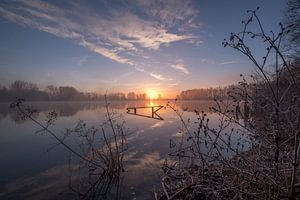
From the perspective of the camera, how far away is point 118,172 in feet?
32.6

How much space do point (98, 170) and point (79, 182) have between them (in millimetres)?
1294

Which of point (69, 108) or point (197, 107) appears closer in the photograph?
point (197, 107)

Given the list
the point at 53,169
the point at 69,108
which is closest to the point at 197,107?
the point at 69,108

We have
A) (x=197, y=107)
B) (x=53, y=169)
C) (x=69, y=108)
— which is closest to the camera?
(x=53, y=169)

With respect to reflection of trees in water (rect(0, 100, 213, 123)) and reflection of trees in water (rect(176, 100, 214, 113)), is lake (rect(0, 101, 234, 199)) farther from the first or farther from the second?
reflection of trees in water (rect(0, 100, 213, 123))

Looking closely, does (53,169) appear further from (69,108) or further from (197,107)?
(69,108)

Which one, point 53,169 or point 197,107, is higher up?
point 197,107

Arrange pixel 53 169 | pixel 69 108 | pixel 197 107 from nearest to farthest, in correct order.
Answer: pixel 53 169 → pixel 197 107 → pixel 69 108

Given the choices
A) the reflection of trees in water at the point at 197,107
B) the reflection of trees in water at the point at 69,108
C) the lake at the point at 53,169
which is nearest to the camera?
the lake at the point at 53,169

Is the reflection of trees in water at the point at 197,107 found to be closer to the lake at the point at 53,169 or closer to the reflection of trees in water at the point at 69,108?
the reflection of trees in water at the point at 69,108

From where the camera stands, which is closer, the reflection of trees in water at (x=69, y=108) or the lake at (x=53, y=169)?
the lake at (x=53, y=169)

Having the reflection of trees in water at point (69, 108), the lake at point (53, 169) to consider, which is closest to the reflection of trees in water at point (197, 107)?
the reflection of trees in water at point (69, 108)

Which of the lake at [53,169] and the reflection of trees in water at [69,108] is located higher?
the reflection of trees in water at [69,108]

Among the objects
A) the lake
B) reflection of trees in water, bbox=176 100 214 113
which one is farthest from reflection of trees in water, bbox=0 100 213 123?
the lake
